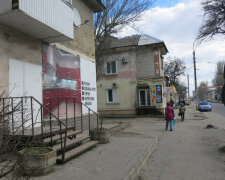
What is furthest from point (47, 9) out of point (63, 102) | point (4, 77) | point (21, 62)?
point (63, 102)

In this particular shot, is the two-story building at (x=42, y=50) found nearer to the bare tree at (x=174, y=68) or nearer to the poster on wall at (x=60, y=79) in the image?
the poster on wall at (x=60, y=79)

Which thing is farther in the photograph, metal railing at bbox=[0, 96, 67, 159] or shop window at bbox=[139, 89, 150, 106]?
shop window at bbox=[139, 89, 150, 106]

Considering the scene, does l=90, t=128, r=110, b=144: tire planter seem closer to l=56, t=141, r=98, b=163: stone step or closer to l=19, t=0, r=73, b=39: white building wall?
l=56, t=141, r=98, b=163: stone step

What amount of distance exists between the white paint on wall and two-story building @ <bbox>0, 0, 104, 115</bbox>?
5cm

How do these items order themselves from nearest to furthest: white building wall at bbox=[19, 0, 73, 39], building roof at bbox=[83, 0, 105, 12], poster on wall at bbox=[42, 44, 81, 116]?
white building wall at bbox=[19, 0, 73, 39]
poster on wall at bbox=[42, 44, 81, 116]
building roof at bbox=[83, 0, 105, 12]

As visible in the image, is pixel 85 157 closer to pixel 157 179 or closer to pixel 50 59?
pixel 157 179

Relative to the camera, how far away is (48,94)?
7996 millimetres

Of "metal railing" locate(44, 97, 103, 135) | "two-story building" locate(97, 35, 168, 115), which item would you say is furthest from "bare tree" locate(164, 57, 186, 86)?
"metal railing" locate(44, 97, 103, 135)

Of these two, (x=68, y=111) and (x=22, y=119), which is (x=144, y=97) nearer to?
(x=68, y=111)

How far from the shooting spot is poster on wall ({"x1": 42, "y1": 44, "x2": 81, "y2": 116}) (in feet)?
26.0

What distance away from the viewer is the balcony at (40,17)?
574cm

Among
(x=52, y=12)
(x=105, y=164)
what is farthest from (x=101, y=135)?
(x=52, y=12)

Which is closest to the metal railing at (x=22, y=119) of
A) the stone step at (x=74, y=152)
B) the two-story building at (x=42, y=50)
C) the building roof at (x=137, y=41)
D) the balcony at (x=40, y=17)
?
the stone step at (x=74, y=152)

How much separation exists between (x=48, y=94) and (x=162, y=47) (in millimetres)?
15920
